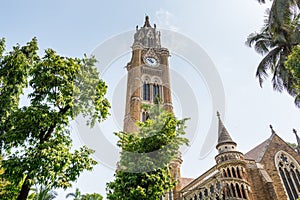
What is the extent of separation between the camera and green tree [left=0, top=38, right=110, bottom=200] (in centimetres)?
994

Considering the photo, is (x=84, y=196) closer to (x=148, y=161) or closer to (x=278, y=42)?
(x=148, y=161)

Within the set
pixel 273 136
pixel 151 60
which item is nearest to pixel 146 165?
pixel 273 136

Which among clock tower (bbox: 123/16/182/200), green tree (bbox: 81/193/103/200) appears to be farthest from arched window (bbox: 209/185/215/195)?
green tree (bbox: 81/193/103/200)

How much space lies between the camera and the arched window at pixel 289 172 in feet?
75.0

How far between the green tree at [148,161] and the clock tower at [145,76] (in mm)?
19170

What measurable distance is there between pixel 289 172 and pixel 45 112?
74.1 ft

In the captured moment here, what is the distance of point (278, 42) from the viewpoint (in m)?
16.7

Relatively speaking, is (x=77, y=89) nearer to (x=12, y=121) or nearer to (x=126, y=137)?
(x=12, y=121)

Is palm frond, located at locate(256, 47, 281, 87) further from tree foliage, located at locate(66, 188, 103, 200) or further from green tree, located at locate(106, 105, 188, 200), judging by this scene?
tree foliage, located at locate(66, 188, 103, 200)

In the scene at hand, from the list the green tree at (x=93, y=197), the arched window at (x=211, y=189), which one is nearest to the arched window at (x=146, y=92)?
the green tree at (x=93, y=197)


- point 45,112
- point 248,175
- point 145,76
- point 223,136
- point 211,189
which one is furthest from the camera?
point 145,76

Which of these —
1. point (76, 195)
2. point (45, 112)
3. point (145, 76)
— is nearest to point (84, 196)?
point (76, 195)

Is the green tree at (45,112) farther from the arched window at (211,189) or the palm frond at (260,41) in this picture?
the arched window at (211,189)

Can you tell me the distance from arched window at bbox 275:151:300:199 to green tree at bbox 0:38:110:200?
18.9 meters
